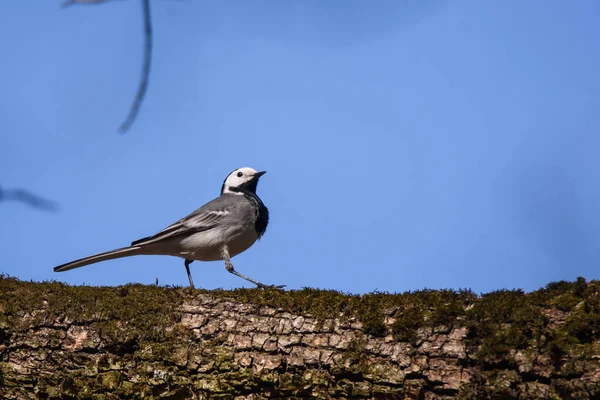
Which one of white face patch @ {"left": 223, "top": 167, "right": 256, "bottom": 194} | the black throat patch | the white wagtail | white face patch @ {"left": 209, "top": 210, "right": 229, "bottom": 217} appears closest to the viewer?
the white wagtail

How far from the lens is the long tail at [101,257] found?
341 inches

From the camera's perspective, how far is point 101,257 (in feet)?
29.4

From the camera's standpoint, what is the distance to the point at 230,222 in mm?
9680

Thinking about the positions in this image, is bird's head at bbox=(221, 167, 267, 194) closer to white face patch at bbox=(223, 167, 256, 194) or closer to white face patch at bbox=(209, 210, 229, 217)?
white face patch at bbox=(223, 167, 256, 194)

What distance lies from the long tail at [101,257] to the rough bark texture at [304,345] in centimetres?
275

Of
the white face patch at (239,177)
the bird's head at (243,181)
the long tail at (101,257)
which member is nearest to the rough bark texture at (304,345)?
the long tail at (101,257)

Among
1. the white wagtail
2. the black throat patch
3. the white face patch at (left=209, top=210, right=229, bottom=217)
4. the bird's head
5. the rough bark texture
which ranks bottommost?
the rough bark texture

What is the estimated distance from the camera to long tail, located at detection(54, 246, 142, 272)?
8664mm

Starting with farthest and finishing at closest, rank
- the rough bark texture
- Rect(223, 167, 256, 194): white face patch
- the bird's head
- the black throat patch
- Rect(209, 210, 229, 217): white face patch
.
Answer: Rect(223, 167, 256, 194): white face patch, the bird's head, the black throat patch, Rect(209, 210, 229, 217): white face patch, the rough bark texture

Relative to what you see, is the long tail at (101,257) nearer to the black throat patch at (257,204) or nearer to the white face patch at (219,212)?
the white face patch at (219,212)

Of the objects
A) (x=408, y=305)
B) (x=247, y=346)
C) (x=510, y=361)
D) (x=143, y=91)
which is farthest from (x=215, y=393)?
(x=143, y=91)

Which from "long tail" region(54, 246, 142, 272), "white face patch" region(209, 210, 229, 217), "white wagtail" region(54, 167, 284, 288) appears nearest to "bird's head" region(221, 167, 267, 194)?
"white wagtail" region(54, 167, 284, 288)

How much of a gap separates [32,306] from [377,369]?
273cm

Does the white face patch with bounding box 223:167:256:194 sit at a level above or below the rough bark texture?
above
